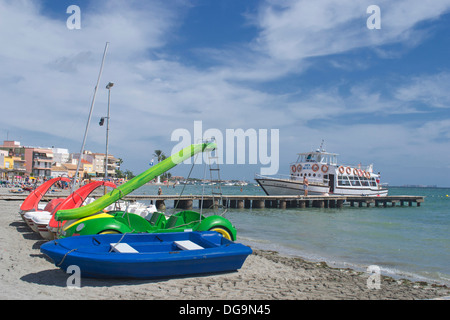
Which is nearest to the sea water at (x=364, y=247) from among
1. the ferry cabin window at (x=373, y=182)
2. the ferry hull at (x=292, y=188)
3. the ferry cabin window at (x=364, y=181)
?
the ferry hull at (x=292, y=188)

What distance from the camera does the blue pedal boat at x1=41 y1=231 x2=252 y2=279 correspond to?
7.02 meters

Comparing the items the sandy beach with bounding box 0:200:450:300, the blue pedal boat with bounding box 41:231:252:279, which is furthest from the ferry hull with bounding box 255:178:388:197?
the blue pedal boat with bounding box 41:231:252:279

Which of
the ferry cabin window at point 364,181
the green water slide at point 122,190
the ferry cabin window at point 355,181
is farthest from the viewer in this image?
the ferry cabin window at point 364,181

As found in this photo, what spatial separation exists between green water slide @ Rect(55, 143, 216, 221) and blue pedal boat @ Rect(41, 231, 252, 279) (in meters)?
1.42

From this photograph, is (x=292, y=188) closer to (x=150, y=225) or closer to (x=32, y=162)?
(x=150, y=225)

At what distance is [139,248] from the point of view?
28.2ft

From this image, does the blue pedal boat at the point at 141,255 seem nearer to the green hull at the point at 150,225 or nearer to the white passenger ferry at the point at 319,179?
the green hull at the point at 150,225

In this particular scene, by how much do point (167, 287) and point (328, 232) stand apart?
15099 mm

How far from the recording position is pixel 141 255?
7215mm

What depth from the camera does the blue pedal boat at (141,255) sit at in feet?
23.0

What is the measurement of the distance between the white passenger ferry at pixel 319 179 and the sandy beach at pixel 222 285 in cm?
3357
